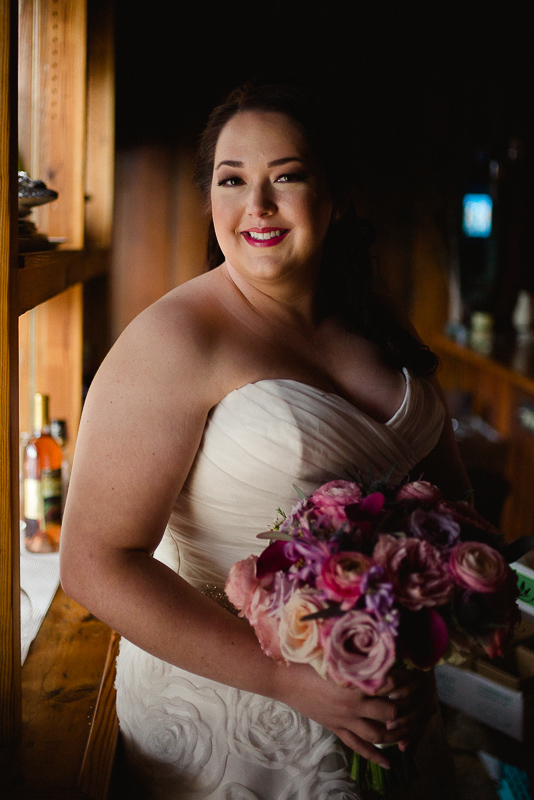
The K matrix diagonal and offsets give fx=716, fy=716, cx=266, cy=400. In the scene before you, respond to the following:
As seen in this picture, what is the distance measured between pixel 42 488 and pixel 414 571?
55.1 inches

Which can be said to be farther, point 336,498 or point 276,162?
point 276,162

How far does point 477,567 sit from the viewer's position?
968 mm

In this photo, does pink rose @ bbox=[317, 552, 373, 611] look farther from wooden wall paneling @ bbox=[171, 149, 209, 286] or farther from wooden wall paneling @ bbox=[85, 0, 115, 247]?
wooden wall paneling @ bbox=[171, 149, 209, 286]

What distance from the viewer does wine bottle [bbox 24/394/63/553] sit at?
204 cm

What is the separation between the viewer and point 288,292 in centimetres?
152

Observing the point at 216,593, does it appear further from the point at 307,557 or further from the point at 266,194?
the point at 266,194

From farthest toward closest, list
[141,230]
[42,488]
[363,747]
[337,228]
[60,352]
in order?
[141,230]
[60,352]
[42,488]
[337,228]
[363,747]

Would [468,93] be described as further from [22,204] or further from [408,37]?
[22,204]

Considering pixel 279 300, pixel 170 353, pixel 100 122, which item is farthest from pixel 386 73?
pixel 170 353

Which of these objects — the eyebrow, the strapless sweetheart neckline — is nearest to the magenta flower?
the strapless sweetheart neckline

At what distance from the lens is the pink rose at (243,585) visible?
1.03m

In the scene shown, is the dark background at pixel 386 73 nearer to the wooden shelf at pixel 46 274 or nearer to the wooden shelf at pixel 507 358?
the wooden shelf at pixel 507 358

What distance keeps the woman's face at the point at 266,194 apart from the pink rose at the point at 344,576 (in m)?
0.65

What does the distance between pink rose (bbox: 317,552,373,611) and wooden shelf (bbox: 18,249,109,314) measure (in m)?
0.66
